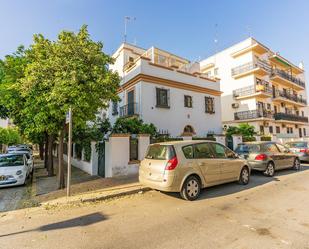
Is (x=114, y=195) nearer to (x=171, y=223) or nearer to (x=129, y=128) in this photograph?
(x=171, y=223)

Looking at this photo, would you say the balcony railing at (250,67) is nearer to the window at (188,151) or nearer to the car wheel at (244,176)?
the car wheel at (244,176)

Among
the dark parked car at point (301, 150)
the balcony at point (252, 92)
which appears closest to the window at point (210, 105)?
the dark parked car at point (301, 150)

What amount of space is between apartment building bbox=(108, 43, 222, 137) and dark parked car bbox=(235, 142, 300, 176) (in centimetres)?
679

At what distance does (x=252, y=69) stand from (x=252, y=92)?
301cm

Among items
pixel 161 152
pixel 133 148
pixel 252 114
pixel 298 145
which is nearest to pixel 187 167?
pixel 161 152

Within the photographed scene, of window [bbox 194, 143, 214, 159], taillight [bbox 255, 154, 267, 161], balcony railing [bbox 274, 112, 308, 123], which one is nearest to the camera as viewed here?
window [bbox 194, 143, 214, 159]

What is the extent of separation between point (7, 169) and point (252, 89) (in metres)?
26.4

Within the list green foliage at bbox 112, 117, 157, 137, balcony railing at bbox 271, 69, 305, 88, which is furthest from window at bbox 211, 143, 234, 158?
balcony railing at bbox 271, 69, 305, 88

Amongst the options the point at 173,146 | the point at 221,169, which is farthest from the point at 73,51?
the point at 221,169

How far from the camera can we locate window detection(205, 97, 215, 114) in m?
17.6

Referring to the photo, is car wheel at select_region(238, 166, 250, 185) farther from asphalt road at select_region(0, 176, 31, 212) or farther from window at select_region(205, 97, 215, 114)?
window at select_region(205, 97, 215, 114)

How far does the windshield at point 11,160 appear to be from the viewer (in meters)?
8.98

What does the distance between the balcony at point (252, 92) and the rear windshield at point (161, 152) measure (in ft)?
74.3

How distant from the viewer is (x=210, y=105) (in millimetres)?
17797
